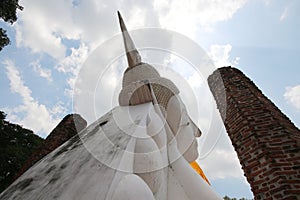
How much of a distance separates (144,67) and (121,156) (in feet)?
9.52

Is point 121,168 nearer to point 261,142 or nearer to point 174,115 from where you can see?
point 261,142

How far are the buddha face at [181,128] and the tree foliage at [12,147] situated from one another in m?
4.26

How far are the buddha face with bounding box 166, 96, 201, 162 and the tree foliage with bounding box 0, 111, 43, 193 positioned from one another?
14.0 feet

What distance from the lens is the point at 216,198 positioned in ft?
8.70

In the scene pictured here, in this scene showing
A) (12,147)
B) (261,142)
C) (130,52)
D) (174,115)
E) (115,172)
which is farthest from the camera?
(12,147)

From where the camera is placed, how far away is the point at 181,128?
14.1 feet

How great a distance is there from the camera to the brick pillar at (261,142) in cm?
261

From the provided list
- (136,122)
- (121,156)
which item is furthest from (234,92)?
(121,156)

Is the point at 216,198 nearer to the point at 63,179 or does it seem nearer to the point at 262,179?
the point at 262,179

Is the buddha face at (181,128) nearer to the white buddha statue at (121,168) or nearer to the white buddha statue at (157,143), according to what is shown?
the white buddha statue at (157,143)

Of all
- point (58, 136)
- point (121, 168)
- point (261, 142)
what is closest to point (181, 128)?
point (261, 142)

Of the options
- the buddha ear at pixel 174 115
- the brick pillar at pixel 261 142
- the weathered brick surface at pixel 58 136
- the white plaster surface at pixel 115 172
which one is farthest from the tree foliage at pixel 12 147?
the brick pillar at pixel 261 142

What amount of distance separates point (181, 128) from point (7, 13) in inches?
205

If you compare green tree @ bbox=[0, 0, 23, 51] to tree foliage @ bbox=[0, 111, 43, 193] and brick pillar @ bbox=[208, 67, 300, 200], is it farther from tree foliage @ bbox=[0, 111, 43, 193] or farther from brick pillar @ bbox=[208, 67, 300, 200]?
brick pillar @ bbox=[208, 67, 300, 200]
